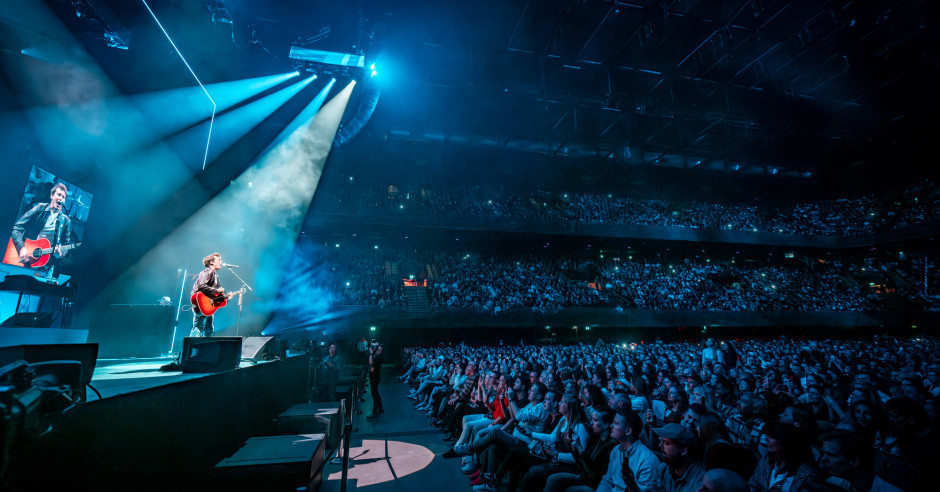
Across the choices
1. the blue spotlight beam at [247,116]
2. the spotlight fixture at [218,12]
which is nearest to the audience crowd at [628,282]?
the blue spotlight beam at [247,116]

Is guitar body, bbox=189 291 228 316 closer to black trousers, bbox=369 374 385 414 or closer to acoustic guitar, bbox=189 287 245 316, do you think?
acoustic guitar, bbox=189 287 245 316

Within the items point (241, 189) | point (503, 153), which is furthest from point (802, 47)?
point (241, 189)

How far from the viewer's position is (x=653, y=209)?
25969mm

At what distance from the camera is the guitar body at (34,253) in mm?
5577

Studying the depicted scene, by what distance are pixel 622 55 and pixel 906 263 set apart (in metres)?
29.0

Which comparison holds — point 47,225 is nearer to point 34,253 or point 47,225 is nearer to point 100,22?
point 34,253

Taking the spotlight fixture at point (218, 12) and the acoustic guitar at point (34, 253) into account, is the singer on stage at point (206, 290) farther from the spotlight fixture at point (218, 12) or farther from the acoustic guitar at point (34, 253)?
the spotlight fixture at point (218, 12)

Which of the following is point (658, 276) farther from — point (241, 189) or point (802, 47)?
point (241, 189)

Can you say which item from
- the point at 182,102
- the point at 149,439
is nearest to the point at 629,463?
the point at 149,439

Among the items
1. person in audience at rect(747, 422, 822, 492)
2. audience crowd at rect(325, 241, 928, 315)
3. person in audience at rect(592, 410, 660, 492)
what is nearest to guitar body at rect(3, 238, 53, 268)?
person in audience at rect(592, 410, 660, 492)

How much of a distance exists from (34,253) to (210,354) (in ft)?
17.2


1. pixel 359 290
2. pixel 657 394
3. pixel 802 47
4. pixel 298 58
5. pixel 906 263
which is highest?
pixel 802 47

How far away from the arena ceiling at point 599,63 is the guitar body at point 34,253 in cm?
331

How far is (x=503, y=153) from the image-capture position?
20.7m
